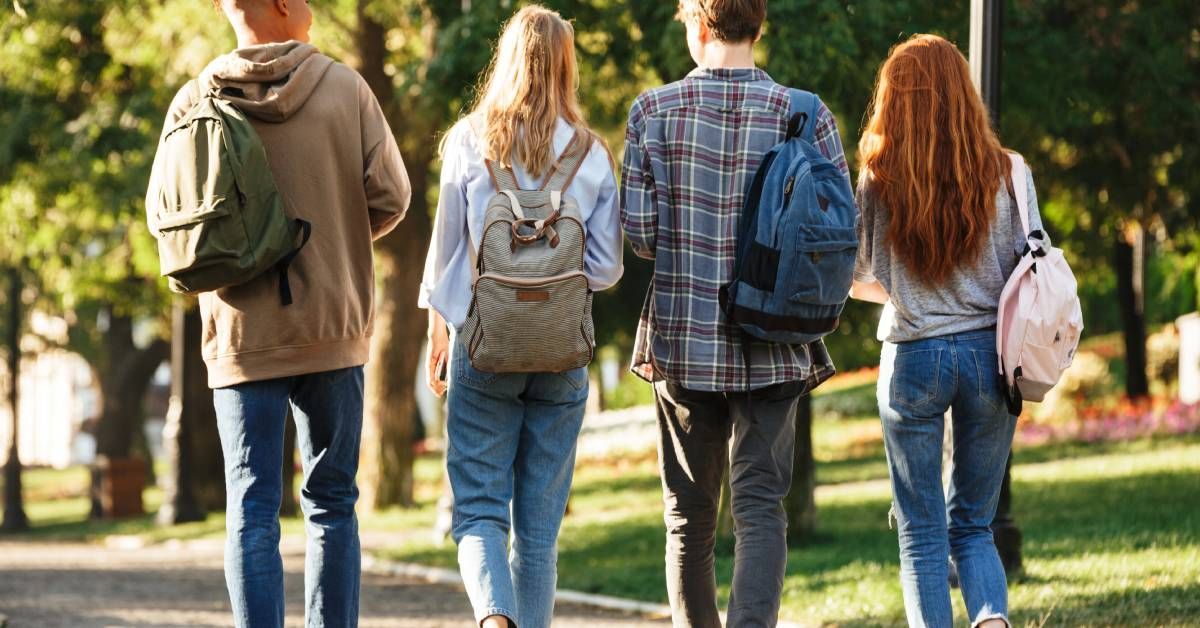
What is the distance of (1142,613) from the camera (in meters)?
6.90

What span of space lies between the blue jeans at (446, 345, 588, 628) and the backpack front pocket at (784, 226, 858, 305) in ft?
2.32

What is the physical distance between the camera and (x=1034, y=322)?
482 cm

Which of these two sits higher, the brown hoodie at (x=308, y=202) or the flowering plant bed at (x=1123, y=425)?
the brown hoodie at (x=308, y=202)

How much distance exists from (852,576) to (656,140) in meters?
4.80

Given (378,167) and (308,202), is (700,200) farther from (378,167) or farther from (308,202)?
(308,202)

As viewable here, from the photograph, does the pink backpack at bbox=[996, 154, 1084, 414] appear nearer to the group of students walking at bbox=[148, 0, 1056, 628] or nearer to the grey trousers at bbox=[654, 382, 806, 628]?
the group of students walking at bbox=[148, 0, 1056, 628]

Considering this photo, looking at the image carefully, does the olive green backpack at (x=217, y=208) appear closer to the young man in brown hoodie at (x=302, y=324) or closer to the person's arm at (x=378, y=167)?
the young man in brown hoodie at (x=302, y=324)

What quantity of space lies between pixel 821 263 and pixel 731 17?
784 millimetres

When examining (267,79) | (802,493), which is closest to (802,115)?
(267,79)

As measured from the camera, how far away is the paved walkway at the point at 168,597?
27.9 ft

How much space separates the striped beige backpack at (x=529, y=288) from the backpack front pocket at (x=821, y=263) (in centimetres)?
61

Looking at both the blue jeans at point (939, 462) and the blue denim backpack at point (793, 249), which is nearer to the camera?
the blue denim backpack at point (793, 249)

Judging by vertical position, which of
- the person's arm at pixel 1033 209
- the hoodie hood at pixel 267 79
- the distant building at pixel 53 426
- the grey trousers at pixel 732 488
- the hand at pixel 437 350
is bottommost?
the distant building at pixel 53 426

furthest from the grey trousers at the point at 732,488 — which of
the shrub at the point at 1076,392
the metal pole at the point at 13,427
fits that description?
the metal pole at the point at 13,427
